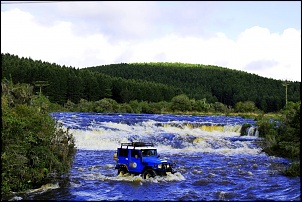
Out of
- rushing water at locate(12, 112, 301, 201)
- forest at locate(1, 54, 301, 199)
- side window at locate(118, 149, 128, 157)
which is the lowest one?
rushing water at locate(12, 112, 301, 201)

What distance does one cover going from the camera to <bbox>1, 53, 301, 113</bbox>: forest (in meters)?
97.1

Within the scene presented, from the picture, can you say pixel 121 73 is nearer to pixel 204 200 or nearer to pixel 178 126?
pixel 178 126

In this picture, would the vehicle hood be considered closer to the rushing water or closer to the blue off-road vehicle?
the blue off-road vehicle

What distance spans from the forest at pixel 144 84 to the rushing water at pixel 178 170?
1279 cm

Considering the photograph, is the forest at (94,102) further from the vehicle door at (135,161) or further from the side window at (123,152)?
the vehicle door at (135,161)

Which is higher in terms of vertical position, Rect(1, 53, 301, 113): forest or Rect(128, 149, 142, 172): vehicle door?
Rect(1, 53, 301, 113): forest

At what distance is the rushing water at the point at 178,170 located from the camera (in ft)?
67.2

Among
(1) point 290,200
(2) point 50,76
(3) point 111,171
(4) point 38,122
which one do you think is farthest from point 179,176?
(2) point 50,76

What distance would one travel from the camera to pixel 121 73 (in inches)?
7402

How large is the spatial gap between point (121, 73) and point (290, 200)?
17101cm

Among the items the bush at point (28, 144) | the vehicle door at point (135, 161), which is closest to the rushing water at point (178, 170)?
the vehicle door at point (135, 161)

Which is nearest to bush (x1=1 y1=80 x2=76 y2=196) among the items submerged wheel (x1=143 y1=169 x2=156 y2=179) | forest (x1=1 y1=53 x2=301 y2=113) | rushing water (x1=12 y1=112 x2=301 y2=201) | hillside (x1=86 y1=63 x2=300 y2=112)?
rushing water (x1=12 y1=112 x2=301 y2=201)

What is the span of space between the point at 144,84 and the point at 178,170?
3701 inches

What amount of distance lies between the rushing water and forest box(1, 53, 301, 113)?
12794mm
